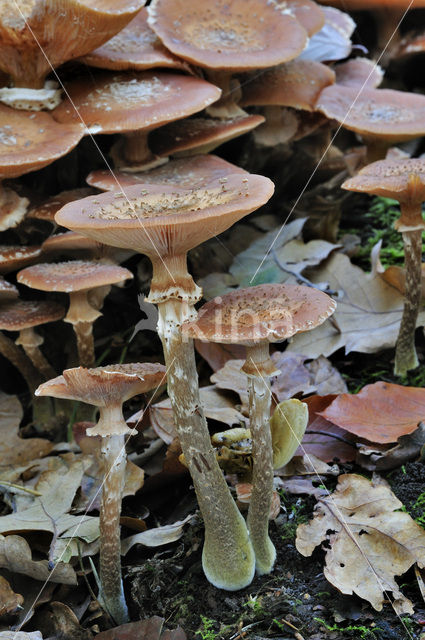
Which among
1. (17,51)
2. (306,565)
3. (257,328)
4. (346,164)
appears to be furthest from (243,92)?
(306,565)

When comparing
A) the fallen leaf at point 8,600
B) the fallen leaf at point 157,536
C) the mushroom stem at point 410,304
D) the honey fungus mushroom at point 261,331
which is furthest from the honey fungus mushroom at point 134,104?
the fallen leaf at point 8,600

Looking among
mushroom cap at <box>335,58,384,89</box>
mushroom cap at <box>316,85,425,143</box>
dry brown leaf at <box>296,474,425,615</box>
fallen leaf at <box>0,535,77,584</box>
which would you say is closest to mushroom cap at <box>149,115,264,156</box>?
mushroom cap at <box>316,85,425,143</box>

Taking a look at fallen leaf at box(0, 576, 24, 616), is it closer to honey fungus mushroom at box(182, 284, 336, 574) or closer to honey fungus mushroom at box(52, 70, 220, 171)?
honey fungus mushroom at box(182, 284, 336, 574)

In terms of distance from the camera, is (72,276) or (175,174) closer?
(72,276)

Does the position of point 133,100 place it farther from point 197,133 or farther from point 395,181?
point 395,181

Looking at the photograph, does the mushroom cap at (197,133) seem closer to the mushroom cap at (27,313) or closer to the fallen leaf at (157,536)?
the mushroom cap at (27,313)

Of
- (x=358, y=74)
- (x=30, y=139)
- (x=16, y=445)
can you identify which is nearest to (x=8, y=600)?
(x=16, y=445)
